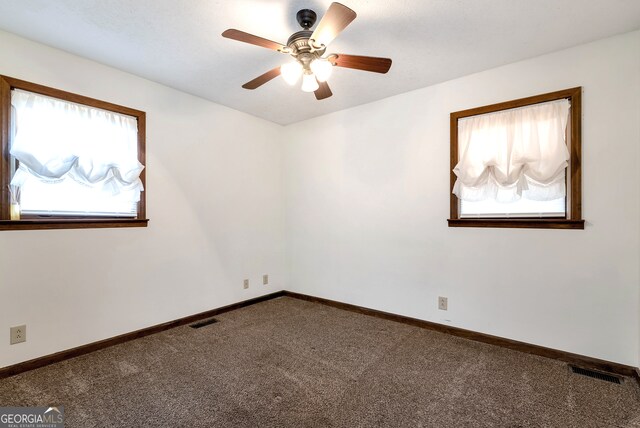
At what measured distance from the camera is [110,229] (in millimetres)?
2693

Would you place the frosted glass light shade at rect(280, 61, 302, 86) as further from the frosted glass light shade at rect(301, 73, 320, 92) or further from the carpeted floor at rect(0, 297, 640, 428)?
the carpeted floor at rect(0, 297, 640, 428)

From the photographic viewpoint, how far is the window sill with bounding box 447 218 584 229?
2396 mm

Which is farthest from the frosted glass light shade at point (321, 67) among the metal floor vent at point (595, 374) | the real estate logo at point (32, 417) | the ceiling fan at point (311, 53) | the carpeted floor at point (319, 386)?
the metal floor vent at point (595, 374)

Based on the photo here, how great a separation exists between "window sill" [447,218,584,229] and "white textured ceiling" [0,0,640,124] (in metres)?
1.40

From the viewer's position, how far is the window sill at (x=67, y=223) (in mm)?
2203

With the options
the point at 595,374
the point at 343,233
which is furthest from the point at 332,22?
the point at 595,374

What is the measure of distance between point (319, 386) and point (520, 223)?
84.4 inches

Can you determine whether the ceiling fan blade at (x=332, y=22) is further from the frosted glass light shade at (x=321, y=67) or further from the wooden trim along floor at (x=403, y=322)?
the wooden trim along floor at (x=403, y=322)

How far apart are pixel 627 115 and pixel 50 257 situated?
4550mm

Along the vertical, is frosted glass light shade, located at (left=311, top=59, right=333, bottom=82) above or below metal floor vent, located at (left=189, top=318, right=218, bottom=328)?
above

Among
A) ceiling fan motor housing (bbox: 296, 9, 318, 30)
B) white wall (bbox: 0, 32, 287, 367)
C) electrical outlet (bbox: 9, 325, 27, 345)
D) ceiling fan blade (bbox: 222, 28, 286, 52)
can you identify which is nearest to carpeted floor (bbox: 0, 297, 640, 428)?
electrical outlet (bbox: 9, 325, 27, 345)

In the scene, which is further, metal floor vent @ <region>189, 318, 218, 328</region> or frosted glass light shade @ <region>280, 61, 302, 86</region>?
metal floor vent @ <region>189, 318, 218, 328</region>

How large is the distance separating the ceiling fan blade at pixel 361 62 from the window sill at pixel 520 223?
5.46 ft

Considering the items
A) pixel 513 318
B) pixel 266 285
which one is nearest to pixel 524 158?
pixel 513 318
